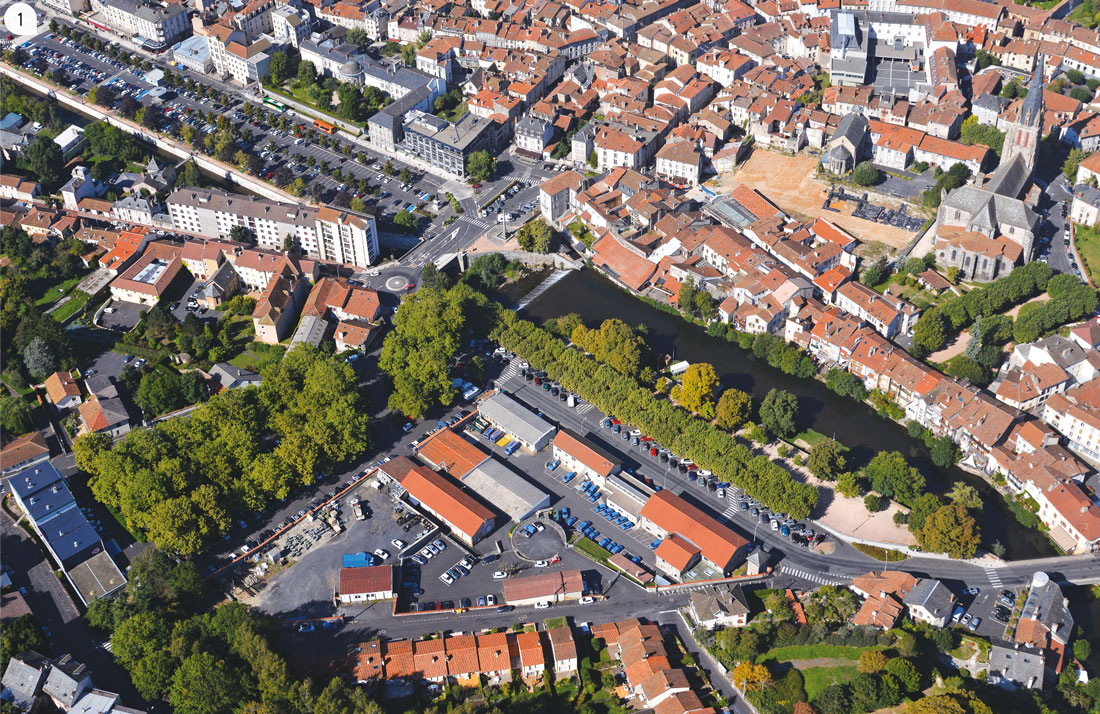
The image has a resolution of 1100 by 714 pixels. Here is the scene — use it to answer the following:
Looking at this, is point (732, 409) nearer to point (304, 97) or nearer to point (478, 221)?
point (478, 221)

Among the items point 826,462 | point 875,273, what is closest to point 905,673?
point 826,462

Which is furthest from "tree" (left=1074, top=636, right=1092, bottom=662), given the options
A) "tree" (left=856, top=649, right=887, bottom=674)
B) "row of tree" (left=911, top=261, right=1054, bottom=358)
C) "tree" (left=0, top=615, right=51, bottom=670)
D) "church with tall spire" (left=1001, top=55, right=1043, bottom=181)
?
"tree" (left=0, top=615, right=51, bottom=670)

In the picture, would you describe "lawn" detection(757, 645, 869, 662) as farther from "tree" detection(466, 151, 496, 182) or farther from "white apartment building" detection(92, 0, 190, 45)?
"white apartment building" detection(92, 0, 190, 45)

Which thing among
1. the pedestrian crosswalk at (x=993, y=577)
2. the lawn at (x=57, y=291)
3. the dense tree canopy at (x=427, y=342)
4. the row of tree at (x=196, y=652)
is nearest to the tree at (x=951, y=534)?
the pedestrian crosswalk at (x=993, y=577)

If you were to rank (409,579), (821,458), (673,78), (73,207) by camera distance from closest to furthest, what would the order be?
(409,579) < (821,458) < (73,207) < (673,78)

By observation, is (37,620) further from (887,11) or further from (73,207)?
(887,11)

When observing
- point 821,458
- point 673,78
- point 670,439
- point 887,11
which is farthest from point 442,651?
point 887,11
